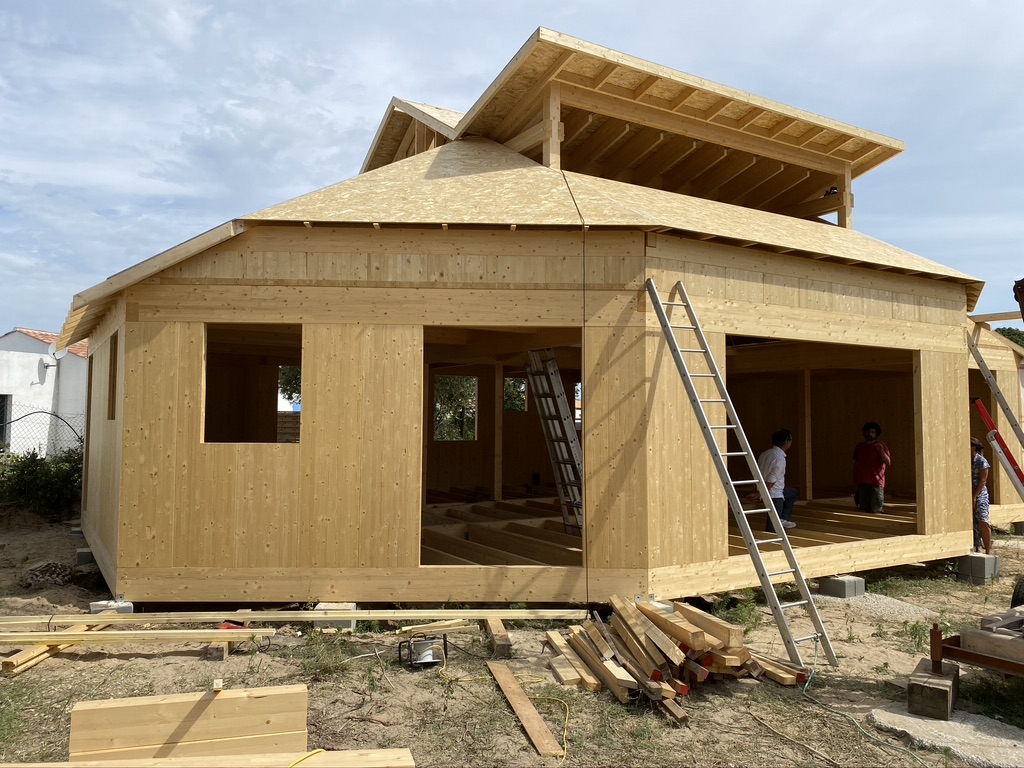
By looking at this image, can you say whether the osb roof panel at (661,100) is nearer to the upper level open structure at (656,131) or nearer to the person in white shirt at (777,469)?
the upper level open structure at (656,131)

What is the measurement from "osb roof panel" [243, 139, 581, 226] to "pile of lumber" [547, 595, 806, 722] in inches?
168

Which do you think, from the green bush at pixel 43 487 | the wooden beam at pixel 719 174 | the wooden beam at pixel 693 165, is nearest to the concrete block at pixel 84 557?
the green bush at pixel 43 487

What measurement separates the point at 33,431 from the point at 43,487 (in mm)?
11513

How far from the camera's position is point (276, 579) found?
7906 mm

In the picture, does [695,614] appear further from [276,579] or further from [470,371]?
[470,371]

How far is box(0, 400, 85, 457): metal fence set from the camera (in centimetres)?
2436

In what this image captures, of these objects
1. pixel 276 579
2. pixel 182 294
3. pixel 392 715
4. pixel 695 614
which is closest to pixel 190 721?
pixel 392 715

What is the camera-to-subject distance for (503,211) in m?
8.30

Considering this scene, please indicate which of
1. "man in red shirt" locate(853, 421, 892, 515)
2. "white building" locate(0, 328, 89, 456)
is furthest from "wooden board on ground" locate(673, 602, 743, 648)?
"white building" locate(0, 328, 89, 456)

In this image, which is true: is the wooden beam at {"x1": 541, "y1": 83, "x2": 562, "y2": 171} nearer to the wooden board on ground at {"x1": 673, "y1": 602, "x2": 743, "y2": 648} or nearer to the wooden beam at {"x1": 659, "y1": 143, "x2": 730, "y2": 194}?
the wooden beam at {"x1": 659, "y1": 143, "x2": 730, "y2": 194}

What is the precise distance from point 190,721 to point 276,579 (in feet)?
12.0

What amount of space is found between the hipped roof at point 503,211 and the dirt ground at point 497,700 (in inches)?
163

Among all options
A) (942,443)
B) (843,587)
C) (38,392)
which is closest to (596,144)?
(942,443)

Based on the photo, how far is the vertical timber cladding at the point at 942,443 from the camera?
1082cm
